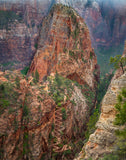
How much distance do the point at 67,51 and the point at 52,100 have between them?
912 inches

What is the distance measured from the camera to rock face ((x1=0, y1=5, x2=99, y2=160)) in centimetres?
2133

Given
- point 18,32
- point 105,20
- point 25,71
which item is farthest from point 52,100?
point 105,20

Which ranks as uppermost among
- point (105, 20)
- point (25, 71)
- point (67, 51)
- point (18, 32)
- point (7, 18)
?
point (105, 20)

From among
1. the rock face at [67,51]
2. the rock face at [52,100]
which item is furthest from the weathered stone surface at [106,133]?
the rock face at [67,51]

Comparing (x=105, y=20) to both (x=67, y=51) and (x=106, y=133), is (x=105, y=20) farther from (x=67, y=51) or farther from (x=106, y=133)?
(x=106, y=133)

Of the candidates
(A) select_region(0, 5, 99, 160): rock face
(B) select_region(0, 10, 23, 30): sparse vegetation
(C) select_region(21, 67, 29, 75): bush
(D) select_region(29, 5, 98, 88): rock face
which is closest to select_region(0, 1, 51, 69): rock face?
(B) select_region(0, 10, 23, 30): sparse vegetation

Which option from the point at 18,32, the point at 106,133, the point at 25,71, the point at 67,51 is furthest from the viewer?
the point at 18,32

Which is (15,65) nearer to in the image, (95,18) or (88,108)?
(88,108)

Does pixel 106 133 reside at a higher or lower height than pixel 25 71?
higher

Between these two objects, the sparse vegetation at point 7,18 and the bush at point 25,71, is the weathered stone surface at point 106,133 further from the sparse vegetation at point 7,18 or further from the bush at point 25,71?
the sparse vegetation at point 7,18

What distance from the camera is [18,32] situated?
202ft

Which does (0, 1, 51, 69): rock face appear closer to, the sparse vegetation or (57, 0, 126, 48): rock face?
the sparse vegetation

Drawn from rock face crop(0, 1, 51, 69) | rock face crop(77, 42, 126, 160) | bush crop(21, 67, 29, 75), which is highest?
rock face crop(0, 1, 51, 69)

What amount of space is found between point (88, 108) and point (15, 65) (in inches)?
1343
